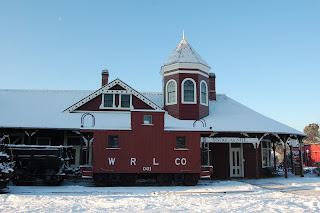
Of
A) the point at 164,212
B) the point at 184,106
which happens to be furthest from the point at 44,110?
Result: the point at 164,212

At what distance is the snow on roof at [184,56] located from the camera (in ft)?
73.5

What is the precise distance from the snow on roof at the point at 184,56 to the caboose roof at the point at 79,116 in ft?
12.3

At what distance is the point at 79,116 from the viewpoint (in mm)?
20281

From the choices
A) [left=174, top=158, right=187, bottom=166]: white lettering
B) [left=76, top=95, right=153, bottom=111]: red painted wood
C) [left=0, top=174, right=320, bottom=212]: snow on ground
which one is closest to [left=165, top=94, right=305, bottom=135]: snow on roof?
[left=76, top=95, right=153, bottom=111]: red painted wood

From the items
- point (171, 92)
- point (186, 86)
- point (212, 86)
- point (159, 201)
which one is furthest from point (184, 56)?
point (159, 201)

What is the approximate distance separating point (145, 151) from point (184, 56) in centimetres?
938

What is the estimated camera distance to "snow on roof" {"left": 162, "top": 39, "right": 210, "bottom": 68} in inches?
882

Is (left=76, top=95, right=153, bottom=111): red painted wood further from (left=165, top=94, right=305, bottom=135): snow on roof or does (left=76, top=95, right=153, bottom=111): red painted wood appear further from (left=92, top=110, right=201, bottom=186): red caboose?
(left=92, top=110, right=201, bottom=186): red caboose

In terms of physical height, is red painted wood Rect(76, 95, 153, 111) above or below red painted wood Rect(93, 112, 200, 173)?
above

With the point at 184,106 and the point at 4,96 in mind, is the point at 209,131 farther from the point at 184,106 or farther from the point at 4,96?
the point at 4,96

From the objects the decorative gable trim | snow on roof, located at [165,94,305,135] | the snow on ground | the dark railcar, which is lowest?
the snow on ground

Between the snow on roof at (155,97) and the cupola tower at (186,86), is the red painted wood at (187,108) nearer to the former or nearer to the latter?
the cupola tower at (186,86)

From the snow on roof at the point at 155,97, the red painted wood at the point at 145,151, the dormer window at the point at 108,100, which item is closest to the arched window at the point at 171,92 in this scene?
the snow on roof at the point at 155,97

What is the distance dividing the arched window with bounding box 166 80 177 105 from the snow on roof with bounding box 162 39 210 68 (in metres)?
1.53
